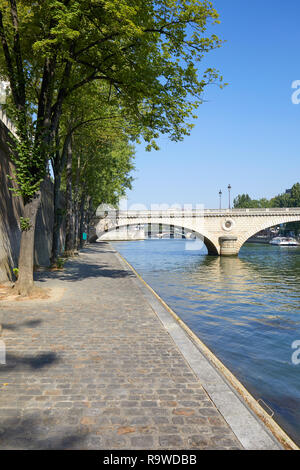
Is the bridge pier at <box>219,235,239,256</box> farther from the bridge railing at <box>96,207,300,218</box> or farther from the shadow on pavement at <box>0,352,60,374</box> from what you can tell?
the shadow on pavement at <box>0,352,60,374</box>

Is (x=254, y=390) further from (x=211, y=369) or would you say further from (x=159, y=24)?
(x=159, y=24)

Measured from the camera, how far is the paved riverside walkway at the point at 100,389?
356 cm

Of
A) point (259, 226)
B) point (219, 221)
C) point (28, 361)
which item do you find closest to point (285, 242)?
point (259, 226)

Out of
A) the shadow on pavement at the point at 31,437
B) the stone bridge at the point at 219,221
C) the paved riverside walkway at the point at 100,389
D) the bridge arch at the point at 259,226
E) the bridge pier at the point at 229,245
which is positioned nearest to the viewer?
the shadow on pavement at the point at 31,437

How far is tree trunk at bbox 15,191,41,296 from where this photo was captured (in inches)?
430

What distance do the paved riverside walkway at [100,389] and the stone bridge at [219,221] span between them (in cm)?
4021

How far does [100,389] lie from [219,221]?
149ft

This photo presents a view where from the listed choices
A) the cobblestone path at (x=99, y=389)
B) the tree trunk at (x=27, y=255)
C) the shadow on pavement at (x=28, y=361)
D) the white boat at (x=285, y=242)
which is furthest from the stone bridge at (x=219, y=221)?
the shadow on pavement at (x=28, y=361)

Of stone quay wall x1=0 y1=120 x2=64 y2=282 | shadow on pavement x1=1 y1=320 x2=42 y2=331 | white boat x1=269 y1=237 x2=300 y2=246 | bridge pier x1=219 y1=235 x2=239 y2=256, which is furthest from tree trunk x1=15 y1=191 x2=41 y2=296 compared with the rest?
white boat x1=269 y1=237 x2=300 y2=246

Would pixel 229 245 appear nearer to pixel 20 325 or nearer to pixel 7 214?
pixel 7 214

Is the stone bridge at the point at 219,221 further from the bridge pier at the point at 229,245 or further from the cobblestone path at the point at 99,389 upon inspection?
the cobblestone path at the point at 99,389

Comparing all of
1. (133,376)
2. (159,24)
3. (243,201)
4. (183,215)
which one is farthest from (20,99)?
(243,201)
